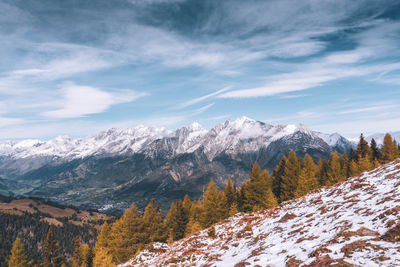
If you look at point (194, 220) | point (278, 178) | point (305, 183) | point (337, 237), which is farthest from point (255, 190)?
point (337, 237)

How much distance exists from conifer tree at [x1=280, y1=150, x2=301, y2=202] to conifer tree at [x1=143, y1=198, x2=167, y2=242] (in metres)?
33.2

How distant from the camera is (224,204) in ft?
197

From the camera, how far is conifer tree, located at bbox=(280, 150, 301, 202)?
60.2 m

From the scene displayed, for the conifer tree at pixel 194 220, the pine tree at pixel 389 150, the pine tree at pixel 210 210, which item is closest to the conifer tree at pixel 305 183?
the pine tree at pixel 210 210

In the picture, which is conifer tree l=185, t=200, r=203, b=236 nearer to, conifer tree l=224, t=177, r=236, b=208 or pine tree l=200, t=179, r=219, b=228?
pine tree l=200, t=179, r=219, b=228

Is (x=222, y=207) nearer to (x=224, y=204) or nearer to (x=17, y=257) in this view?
(x=224, y=204)

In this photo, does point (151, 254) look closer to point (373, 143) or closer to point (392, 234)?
point (392, 234)

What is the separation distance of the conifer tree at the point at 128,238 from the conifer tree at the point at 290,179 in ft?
121

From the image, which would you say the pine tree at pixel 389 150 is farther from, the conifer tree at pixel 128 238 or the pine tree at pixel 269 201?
the conifer tree at pixel 128 238

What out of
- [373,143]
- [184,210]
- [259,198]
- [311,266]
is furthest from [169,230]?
[373,143]

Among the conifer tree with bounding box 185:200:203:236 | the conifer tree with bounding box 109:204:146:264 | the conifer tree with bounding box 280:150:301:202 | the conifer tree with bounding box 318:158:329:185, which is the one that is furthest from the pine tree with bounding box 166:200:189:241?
the conifer tree with bounding box 318:158:329:185

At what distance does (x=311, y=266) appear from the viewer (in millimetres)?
12195

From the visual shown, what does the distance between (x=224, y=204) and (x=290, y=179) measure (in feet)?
60.8

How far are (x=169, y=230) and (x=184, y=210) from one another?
6958 mm
